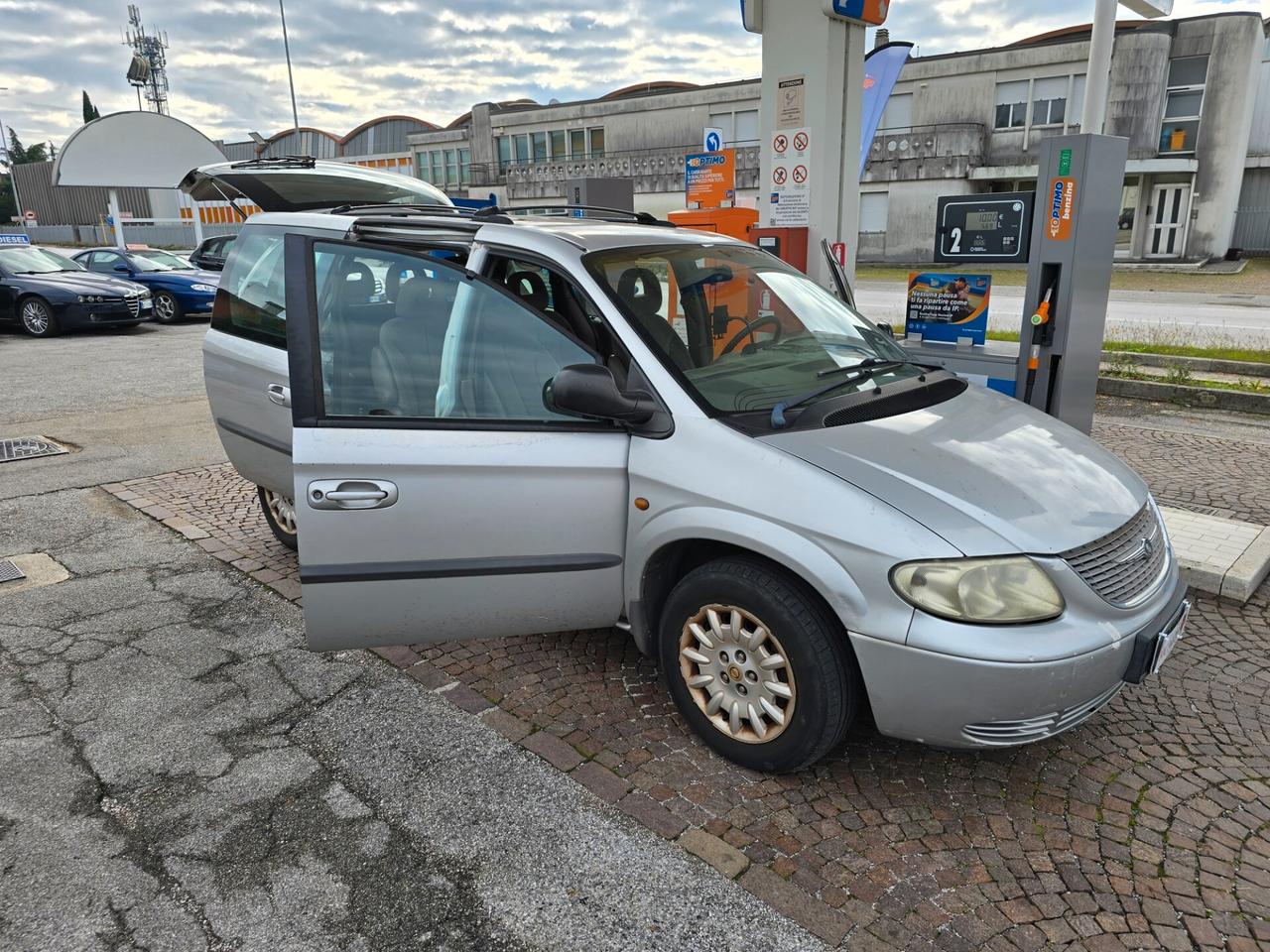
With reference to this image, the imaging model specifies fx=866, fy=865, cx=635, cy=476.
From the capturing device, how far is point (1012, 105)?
31.0m

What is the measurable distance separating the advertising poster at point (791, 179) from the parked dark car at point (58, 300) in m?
12.8

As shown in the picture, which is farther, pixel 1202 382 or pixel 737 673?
pixel 1202 382

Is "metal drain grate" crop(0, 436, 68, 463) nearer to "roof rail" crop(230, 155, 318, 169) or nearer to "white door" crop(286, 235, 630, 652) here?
"roof rail" crop(230, 155, 318, 169)

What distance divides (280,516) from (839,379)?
3.42 m

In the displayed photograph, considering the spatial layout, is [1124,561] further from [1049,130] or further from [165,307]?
[1049,130]

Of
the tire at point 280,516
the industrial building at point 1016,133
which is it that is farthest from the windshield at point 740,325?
the industrial building at point 1016,133

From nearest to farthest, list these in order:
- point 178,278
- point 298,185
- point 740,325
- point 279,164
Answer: point 740,325 < point 279,164 < point 298,185 < point 178,278

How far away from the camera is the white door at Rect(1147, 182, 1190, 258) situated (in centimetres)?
2909

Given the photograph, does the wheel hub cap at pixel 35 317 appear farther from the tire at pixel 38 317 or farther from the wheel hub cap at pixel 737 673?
the wheel hub cap at pixel 737 673

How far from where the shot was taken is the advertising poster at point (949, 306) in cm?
593

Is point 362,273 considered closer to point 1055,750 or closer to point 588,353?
point 588,353

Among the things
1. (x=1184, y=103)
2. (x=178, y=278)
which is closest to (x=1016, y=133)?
(x=1184, y=103)

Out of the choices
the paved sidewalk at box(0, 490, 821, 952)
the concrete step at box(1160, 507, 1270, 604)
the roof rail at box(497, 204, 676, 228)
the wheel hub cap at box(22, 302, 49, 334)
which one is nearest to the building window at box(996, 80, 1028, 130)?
the wheel hub cap at box(22, 302, 49, 334)

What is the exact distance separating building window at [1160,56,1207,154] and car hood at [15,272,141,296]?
102ft
